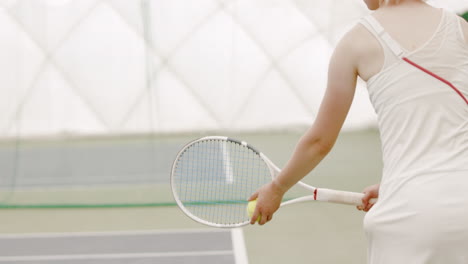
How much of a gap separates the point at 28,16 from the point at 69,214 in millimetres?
4867

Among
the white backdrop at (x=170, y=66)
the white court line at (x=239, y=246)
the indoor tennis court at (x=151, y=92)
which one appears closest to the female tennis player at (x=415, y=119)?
the white court line at (x=239, y=246)

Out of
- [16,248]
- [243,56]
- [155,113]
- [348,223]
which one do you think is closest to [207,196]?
[348,223]

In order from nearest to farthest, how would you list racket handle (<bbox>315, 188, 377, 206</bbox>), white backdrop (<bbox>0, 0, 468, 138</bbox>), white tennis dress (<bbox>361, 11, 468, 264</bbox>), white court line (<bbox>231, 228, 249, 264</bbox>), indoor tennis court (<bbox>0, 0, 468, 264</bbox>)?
1. white tennis dress (<bbox>361, 11, 468, 264</bbox>)
2. racket handle (<bbox>315, 188, 377, 206</bbox>)
3. white court line (<bbox>231, 228, 249, 264</bbox>)
4. indoor tennis court (<bbox>0, 0, 468, 264</bbox>)
5. white backdrop (<bbox>0, 0, 468, 138</bbox>)

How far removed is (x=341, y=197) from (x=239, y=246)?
2062 mm

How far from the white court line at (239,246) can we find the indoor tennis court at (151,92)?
1109 mm

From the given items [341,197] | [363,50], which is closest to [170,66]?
[341,197]

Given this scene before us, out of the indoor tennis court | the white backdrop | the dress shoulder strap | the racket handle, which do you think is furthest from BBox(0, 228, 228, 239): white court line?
the white backdrop

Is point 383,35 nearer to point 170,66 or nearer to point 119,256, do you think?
point 119,256

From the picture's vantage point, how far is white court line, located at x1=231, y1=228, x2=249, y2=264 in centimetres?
368

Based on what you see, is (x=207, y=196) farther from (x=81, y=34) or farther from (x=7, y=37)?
(x=7, y=37)

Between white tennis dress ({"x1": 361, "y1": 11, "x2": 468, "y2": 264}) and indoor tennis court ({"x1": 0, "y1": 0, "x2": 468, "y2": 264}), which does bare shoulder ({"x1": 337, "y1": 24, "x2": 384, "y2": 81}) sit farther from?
indoor tennis court ({"x1": 0, "y1": 0, "x2": 468, "y2": 264})

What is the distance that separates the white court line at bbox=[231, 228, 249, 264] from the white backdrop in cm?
358

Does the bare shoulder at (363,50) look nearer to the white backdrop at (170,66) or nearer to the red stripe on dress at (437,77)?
the red stripe on dress at (437,77)

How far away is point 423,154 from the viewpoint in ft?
4.42
